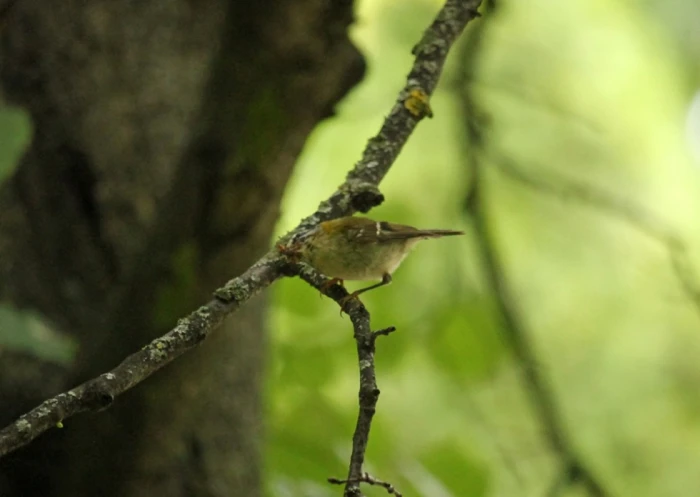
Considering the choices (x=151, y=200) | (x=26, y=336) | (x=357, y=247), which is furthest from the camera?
(x=151, y=200)

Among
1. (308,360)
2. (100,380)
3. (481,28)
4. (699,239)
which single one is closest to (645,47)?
(699,239)

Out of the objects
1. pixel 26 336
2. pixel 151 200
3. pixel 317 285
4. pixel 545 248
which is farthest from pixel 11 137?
pixel 545 248

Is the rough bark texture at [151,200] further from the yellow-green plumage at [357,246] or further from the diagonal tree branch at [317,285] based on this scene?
the yellow-green plumage at [357,246]

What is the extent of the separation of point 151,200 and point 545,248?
7.30ft

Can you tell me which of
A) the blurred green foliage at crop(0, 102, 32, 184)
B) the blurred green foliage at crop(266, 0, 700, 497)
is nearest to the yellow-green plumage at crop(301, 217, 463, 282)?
the blurred green foliage at crop(0, 102, 32, 184)

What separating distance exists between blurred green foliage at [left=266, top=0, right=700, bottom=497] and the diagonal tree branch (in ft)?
3.23

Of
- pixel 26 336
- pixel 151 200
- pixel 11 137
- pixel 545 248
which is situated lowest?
pixel 26 336

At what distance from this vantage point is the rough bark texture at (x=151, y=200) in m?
1.74

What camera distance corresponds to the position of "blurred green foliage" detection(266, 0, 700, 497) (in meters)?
2.98

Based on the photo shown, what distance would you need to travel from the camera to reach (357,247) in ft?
4.16

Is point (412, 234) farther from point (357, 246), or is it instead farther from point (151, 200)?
point (151, 200)

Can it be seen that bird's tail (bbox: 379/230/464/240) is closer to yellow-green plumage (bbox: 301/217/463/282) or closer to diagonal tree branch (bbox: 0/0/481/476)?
yellow-green plumage (bbox: 301/217/463/282)

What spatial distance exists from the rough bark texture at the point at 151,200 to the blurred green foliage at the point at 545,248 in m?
0.57

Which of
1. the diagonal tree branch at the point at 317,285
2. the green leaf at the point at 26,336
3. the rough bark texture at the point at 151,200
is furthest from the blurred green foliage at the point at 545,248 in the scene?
the green leaf at the point at 26,336
